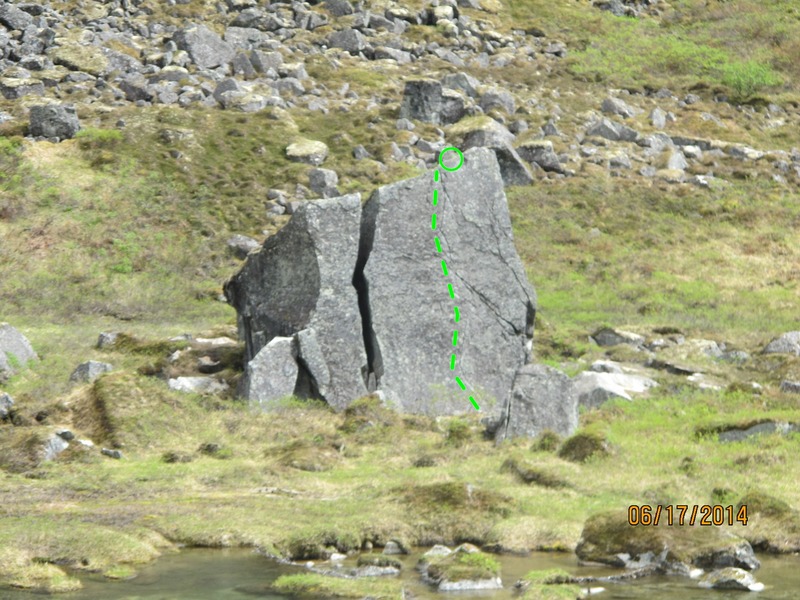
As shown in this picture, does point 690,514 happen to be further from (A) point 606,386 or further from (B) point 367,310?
(B) point 367,310

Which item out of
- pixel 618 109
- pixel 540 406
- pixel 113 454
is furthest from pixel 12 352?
pixel 618 109

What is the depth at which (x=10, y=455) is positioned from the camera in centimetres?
2409

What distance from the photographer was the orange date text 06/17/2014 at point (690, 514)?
19.5 metres

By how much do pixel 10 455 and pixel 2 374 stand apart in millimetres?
7543

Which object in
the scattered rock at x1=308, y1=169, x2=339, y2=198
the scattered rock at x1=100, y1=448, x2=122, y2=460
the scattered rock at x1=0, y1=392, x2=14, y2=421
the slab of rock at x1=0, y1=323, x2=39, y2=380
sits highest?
the scattered rock at x1=100, y1=448, x2=122, y2=460

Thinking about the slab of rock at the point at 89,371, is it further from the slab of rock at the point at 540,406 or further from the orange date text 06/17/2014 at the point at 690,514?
the orange date text 06/17/2014 at the point at 690,514

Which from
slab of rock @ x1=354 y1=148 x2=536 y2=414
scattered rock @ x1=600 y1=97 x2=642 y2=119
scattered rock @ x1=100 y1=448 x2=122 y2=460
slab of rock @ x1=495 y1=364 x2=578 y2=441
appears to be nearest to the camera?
scattered rock @ x1=100 y1=448 x2=122 y2=460

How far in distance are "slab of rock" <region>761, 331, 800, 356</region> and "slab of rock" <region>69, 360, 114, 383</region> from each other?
2039 centimetres

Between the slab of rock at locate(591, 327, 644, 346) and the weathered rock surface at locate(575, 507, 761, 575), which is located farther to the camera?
the slab of rock at locate(591, 327, 644, 346)

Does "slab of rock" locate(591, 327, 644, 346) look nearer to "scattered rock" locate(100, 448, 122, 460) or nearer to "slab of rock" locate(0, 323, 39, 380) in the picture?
"slab of rock" locate(0, 323, 39, 380)

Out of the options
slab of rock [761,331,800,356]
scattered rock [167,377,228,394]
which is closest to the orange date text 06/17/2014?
scattered rock [167,377,228,394]

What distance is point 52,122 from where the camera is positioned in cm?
5412

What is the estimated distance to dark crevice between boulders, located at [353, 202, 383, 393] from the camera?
1251 inches

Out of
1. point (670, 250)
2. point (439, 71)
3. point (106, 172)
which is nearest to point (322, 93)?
point (439, 71)
